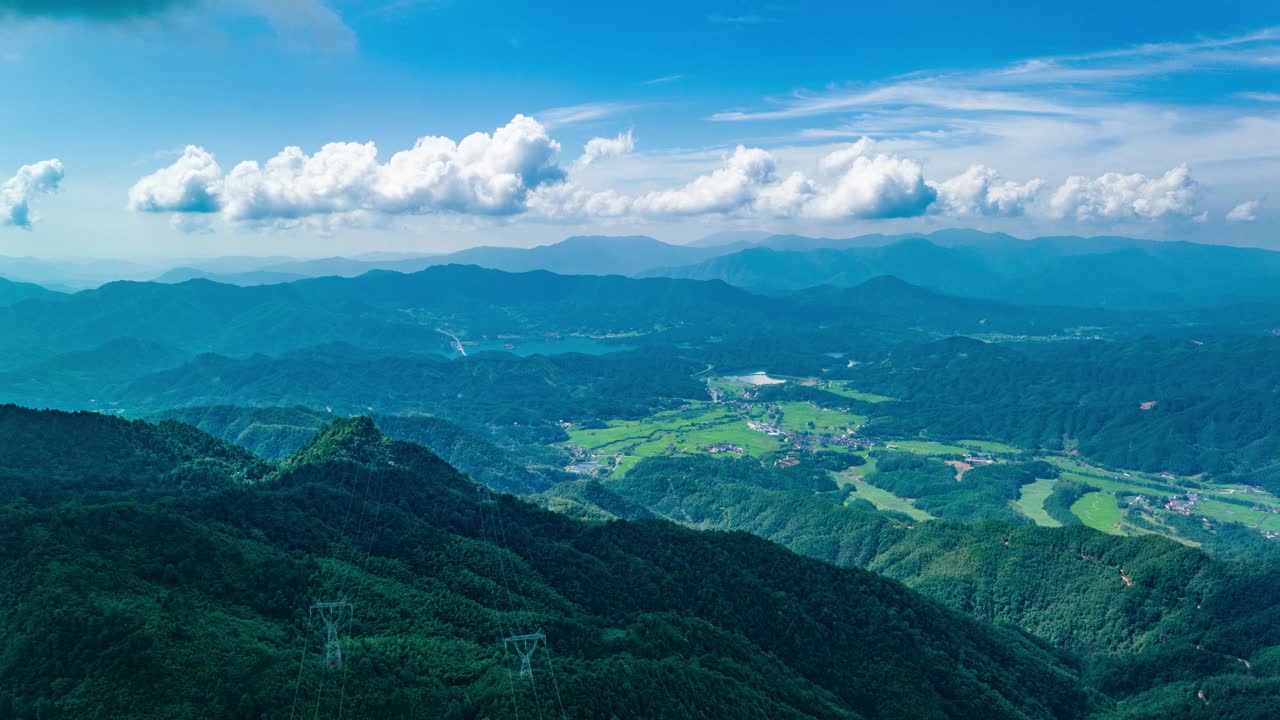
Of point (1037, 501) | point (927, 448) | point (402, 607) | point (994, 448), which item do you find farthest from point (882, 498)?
point (402, 607)

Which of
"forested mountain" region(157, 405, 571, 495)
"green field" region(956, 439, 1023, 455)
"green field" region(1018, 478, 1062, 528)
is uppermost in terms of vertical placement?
"forested mountain" region(157, 405, 571, 495)

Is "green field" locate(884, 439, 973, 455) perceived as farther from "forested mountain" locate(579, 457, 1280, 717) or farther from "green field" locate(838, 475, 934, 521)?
"forested mountain" locate(579, 457, 1280, 717)

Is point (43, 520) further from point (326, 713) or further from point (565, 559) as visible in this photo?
point (565, 559)

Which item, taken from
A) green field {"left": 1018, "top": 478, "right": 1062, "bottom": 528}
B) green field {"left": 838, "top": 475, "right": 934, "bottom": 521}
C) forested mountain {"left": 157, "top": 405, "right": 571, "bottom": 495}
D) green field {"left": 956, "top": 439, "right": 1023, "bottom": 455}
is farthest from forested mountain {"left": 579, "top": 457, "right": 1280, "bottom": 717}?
green field {"left": 956, "top": 439, "right": 1023, "bottom": 455}

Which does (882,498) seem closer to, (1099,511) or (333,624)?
(1099,511)

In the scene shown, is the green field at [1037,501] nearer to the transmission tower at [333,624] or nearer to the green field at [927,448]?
the green field at [927,448]

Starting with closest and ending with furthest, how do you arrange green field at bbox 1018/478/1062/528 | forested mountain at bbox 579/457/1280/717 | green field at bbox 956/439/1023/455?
forested mountain at bbox 579/457/1280/717 < green field at bbox 1018/478/1062/528 < green field at bbox 956/439/1023/455

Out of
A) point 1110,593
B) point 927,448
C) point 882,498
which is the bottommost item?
point 927,448
